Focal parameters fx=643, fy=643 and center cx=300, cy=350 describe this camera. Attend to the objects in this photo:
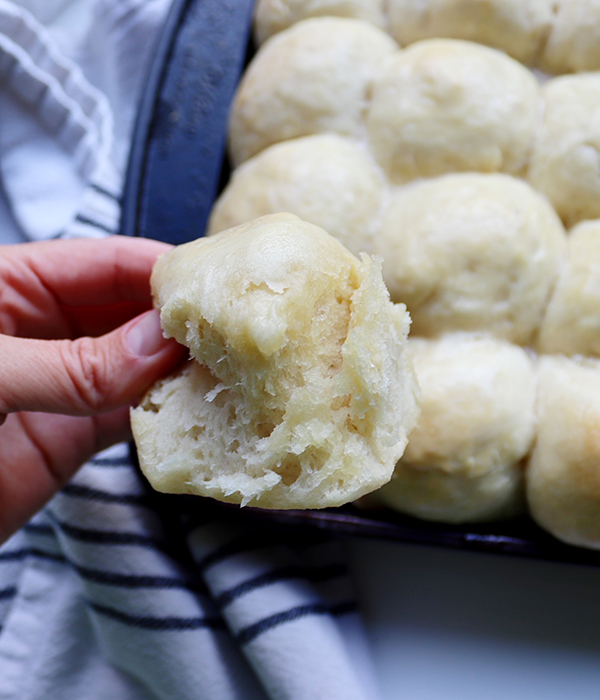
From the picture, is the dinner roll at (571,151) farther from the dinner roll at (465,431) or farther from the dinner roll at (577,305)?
the dinner roll at (465,431)

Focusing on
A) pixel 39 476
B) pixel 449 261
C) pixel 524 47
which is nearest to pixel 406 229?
pixel 449 261

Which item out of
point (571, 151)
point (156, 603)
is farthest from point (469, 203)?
point (156, 603)

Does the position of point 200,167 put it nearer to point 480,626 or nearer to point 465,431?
point 465,431

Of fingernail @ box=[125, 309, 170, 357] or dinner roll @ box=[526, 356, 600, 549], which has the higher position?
fingernail @ box=[125, 309, 170, 357]

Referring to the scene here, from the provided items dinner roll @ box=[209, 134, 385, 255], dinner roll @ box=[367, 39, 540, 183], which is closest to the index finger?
dinner roll @ box=[209, 134, 385, 255]

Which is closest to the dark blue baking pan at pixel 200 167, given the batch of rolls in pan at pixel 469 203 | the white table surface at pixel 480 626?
the batch of rolls in pan at pixel 469 203

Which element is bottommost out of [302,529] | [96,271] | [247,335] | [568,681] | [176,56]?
[568,681]

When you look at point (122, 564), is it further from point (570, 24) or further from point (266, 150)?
point (570, 24)

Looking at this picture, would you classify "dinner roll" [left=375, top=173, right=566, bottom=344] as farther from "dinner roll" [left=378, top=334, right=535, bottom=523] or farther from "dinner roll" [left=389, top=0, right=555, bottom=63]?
"dinner roll" [left=389, top=0, right=555, bottom=63]
